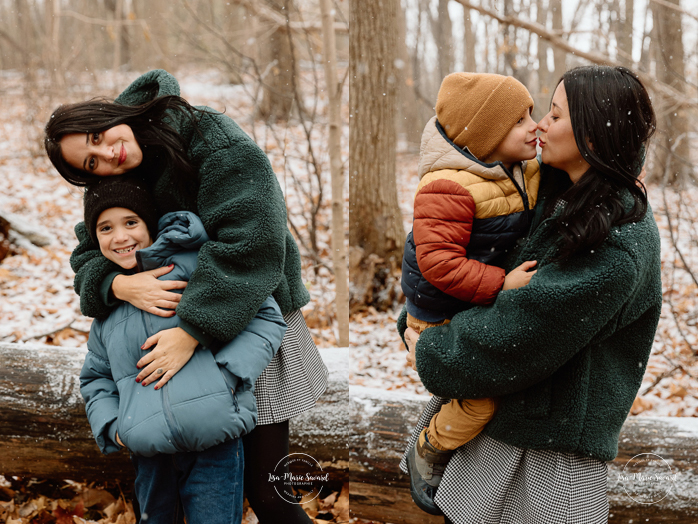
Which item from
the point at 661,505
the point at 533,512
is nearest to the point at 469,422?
the point at 533,512

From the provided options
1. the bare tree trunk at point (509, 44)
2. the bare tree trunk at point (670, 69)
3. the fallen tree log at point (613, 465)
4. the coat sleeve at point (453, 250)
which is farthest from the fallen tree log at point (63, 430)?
the bare tree trunk at point (670, 69)

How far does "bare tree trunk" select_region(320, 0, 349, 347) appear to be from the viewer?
8.80ft

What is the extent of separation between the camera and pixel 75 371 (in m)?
2.46

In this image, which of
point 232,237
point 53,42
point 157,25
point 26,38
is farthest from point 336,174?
point 26,38

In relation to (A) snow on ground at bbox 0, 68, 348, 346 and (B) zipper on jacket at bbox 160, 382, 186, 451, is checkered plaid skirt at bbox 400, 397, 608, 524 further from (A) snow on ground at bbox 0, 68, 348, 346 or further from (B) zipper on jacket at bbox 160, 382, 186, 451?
(A) snow on ground at bbox 0, 68, 348, 346

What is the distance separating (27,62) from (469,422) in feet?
15.8

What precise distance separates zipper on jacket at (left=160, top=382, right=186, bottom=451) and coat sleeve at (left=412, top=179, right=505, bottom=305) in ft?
2.83

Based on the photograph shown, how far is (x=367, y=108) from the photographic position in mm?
3414

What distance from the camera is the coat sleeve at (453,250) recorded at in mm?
1426

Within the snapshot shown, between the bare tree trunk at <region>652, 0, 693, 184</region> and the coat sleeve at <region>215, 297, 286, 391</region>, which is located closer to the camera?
the coat sleeve at <region>215, 297, 286, 391</region>

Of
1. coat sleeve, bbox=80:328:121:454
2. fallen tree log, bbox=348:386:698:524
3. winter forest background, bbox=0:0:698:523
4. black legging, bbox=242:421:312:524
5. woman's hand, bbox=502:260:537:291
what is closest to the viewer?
woman's hand, bbox=502:260:537:291

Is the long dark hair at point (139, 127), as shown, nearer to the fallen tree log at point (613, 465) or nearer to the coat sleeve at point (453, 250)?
the coat sleeve at point (453, 250)

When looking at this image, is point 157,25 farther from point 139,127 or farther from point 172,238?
point 172,238

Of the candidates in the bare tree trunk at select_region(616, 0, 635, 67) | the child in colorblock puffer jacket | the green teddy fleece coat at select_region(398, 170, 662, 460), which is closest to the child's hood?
the child in colorblock puffer jacket
